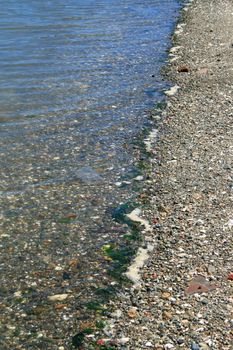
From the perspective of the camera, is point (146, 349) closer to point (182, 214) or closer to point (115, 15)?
point (182, 214)

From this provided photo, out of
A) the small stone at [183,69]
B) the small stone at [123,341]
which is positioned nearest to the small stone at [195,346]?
the small stone at [123,341]

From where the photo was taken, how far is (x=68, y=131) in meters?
11.9

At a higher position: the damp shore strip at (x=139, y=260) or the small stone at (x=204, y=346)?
the small stone at (x=204, y=346)

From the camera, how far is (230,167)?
32.7 feet

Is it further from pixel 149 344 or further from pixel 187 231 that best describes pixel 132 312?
pixel 187 231

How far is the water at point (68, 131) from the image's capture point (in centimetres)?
813

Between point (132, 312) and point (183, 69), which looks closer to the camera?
point (132, 312)

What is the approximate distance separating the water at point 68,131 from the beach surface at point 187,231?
1.56 ft

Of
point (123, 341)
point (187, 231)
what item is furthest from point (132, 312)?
point (187, 231)

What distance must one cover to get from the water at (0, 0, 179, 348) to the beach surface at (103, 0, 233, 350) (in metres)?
0.48

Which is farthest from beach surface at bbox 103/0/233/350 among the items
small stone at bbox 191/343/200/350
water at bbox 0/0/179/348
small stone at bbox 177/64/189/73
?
small stone at bbox 177/64/189/73

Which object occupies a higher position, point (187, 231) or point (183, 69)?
point (187, 231)

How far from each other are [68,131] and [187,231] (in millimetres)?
4148

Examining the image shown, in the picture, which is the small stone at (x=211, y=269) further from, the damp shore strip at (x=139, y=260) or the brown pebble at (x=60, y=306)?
the brown pebble at (x=60, y=306)
